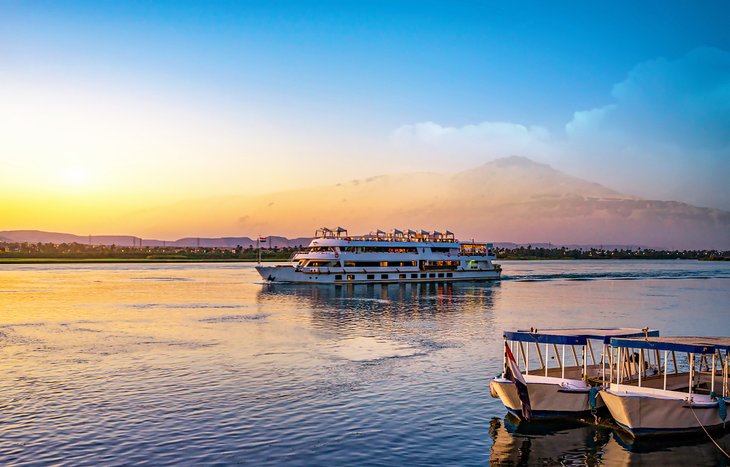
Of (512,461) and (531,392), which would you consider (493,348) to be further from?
(512,461)

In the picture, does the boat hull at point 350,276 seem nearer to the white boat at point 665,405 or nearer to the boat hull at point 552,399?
the boat hull at point 552,399

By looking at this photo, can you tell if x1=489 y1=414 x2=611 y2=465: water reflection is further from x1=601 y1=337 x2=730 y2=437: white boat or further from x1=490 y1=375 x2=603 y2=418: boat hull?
x1=601 y1=337 x2=730 y2=437: white boat

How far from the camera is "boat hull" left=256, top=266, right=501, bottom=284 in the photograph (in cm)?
12675

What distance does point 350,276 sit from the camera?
12950cm

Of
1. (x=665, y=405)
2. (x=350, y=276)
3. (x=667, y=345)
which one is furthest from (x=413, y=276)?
(x=665, y=405)

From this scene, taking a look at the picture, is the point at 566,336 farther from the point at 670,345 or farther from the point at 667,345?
the point at 670,345

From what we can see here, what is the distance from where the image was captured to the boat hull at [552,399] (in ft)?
104

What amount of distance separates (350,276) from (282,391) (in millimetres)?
92364

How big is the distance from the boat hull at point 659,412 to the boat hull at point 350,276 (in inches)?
3892

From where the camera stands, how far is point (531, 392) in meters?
31.5

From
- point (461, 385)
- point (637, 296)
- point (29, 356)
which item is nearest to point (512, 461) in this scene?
point (461, 385)

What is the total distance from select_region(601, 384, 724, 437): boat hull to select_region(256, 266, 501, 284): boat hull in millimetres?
98845

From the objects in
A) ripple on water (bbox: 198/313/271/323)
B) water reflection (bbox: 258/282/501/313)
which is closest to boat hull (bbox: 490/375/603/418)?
ripple on water (bbox: 198/313/271/323)

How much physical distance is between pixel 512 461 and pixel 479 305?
229ft
